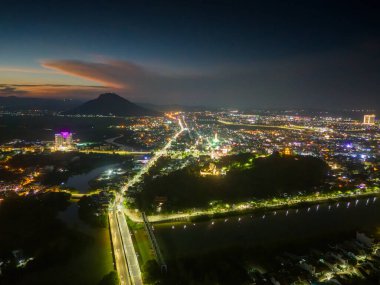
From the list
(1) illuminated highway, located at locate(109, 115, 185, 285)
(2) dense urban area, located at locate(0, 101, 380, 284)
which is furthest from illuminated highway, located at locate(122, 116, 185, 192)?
(1) illuminated highway, located at locate(109, 115, 185, 285)

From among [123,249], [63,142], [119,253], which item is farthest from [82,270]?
[63,142]

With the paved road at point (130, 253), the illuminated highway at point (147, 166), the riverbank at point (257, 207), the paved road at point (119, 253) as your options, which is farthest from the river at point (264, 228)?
the illuminated highway at point (147, 166)

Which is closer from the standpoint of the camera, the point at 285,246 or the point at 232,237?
the point at 285,246

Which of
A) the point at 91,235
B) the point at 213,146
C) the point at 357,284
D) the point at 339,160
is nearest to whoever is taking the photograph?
the point at 357,284

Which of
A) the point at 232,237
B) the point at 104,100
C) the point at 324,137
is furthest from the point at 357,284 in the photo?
the point at 104,100

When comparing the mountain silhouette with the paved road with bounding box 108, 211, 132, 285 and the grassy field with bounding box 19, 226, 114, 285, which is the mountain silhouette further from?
the grassy field with bounding box 19, 226, 114, 285

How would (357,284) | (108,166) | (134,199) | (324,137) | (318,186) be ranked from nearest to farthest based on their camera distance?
1. (357,284)
2. (134,199)
3. (318,186)
4. (108,166)
5. (324,137)

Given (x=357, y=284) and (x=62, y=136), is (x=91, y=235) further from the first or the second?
(x=62, y=136)
